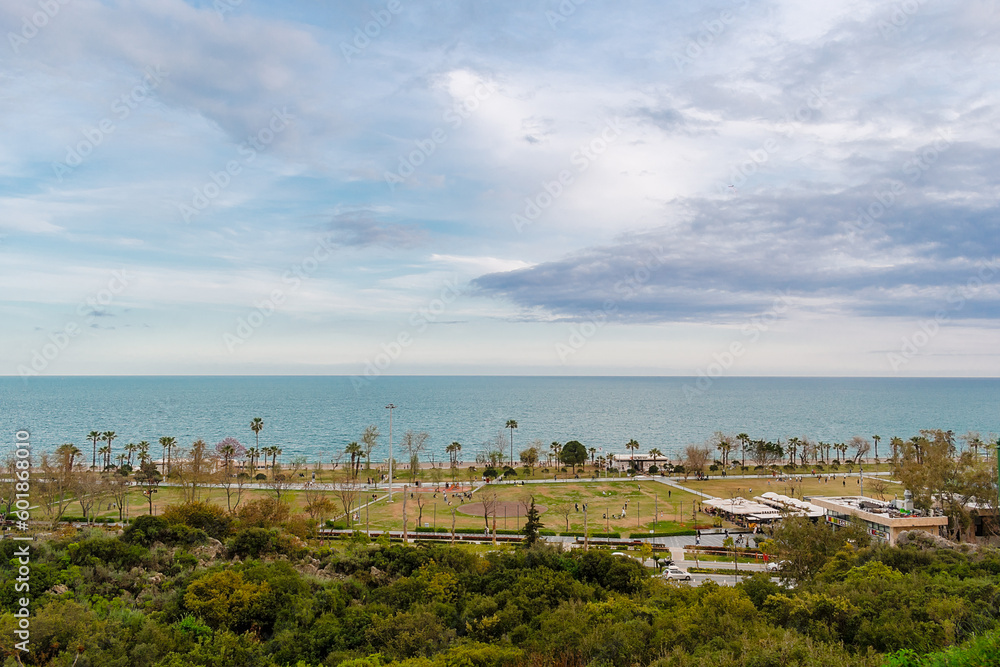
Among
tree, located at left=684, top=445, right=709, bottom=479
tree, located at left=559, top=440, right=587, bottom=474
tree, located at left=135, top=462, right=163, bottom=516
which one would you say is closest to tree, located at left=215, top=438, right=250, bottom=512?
tree, located at left=135, top=462, right=163, bottom=516

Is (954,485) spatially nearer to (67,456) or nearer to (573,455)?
(573,455)

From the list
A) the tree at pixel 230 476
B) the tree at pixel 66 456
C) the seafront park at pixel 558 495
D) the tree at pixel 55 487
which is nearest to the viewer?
the seafront park at pixel 558 495

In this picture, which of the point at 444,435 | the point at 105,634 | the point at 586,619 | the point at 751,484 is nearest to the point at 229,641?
the point at 105,634

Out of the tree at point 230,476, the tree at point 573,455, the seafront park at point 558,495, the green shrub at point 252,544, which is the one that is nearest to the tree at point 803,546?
the seafront park at point 558,495

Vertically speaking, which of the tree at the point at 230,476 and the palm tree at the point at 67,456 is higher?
the palm tree at the point at 67,456

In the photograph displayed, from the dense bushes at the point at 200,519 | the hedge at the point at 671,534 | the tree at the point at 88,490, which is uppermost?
the dense bushes at the point at 200,519

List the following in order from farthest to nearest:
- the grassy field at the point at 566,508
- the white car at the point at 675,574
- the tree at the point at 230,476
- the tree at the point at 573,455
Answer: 1. the tree at the point at 573,455
2. the tree at the point at 230,476
3. the grassy field at the point at 566,508
4. the white car at the point at 675,574

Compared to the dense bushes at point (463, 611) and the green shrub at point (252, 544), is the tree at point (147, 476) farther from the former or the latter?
the green shrub at point (252, 544)

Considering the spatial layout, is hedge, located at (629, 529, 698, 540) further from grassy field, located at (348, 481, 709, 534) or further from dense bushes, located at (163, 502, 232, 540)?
dense bushes, located at (163, 502, 232, 540)

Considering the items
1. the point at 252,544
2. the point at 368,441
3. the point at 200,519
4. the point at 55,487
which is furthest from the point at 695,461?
the point at 55,487
